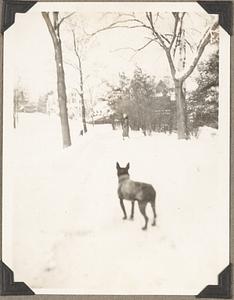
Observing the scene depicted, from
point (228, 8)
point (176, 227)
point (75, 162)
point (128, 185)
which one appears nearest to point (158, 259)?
point (176, 227)

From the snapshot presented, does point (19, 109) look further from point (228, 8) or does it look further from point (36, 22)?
point (228, 8)

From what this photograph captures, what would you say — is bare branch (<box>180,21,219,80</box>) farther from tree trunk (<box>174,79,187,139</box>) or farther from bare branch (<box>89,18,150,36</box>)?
bare branch (<box>89,18,150,36</box>)

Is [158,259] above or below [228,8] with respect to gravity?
below

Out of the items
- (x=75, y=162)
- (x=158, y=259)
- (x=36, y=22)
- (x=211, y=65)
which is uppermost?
(x=36, y=22)

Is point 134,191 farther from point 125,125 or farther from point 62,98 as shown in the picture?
point 62,98

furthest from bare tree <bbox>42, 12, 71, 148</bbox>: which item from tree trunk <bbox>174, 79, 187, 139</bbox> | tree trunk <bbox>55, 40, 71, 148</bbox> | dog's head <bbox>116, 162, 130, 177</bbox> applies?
tree trunk <bbox>174, 79, 187, 139</bbox>

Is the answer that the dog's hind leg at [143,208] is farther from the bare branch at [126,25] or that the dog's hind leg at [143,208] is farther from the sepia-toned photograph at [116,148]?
the bare branch at [126,25]

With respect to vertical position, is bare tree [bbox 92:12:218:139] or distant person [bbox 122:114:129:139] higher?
bare tree [bbox 92:12:218:139]

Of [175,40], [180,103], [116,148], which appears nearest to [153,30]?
[175,40]
